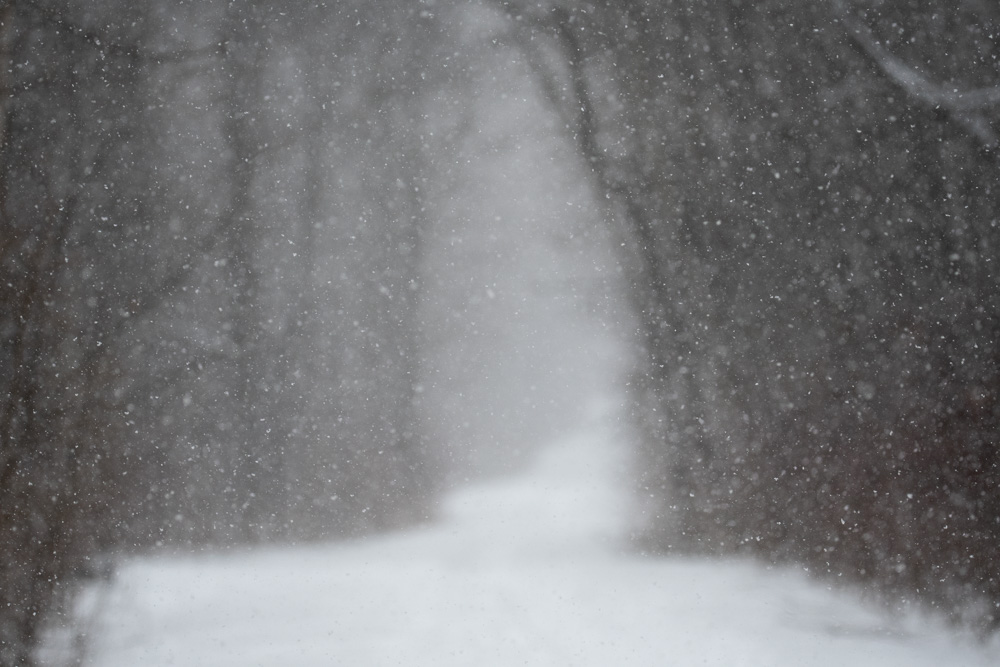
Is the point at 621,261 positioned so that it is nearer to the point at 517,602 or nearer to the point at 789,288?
the point at 789,288

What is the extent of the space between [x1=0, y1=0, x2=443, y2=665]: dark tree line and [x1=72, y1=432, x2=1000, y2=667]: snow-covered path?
28 millimetres

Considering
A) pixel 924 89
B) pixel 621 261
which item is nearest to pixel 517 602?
pixel 621 261

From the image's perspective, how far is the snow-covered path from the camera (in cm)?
44

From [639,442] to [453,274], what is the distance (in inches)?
6.2

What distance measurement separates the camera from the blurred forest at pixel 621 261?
44 cm

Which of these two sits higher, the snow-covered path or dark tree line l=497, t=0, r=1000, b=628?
dark tree line l=497, t=0, r=1000, b=628

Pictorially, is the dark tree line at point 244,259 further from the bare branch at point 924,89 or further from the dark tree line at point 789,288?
the bare branch at point 924,89

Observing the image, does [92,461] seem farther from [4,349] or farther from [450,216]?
[450,216]

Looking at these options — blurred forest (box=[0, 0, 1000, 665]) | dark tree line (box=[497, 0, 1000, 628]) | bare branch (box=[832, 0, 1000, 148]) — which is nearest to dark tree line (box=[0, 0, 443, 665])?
blurred forest (box=[0, 0, 1000, 665])

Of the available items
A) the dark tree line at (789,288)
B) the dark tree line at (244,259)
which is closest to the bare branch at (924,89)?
the dark tree line at (789,288)

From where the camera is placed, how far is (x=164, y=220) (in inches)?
17.5

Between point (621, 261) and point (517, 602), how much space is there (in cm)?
22

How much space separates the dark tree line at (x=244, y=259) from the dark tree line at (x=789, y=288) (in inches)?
4.9

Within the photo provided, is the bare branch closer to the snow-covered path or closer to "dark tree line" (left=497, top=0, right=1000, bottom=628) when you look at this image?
"dark tree line" (left=497, top=0, right=1000, bottom=628)
